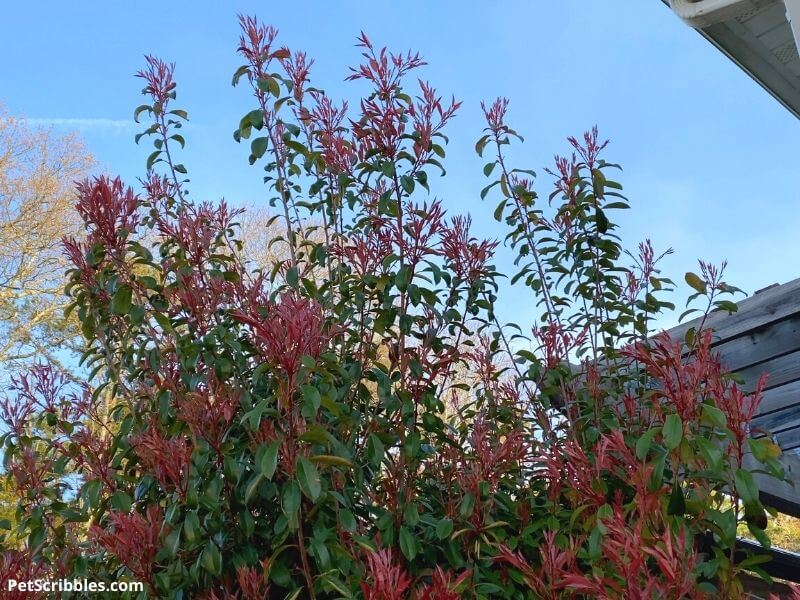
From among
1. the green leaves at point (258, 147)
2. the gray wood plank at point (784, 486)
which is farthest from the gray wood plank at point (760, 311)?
the green leaves at point (258, 147)

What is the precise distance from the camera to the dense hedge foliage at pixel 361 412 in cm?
154

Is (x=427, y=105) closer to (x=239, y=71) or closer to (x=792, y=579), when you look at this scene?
(x=239, y=71)

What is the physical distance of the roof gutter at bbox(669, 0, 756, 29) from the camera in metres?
1.46

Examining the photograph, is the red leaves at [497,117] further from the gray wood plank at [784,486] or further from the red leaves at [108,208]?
the gray wood plank at [784,486]

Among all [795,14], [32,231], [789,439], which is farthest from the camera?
[32,231]

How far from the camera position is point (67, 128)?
1308cm

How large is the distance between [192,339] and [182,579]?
26.0 inches

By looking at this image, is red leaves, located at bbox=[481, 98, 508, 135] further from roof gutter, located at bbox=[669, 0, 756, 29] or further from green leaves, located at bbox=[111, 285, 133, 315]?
green leaves, located at bbox=[111, 285, 133, 315]

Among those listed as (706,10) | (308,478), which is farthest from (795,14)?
(308,478)

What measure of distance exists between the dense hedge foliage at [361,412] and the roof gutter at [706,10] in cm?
69

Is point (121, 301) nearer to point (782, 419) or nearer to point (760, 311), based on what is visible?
point (760, 311)

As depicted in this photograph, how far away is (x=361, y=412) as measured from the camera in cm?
218

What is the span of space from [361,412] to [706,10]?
134 centimetres

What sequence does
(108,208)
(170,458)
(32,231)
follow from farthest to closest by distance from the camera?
1. (32,231)
2. (108,208)
3. (170,458)
